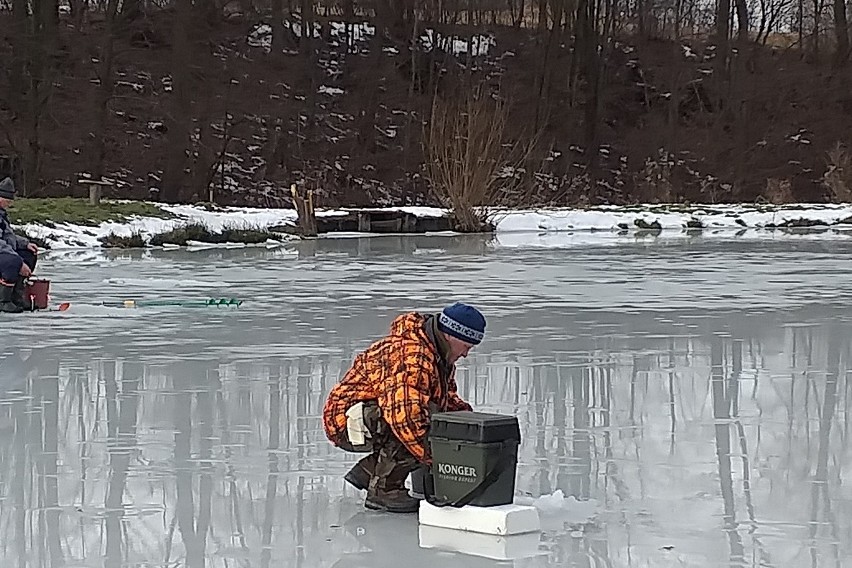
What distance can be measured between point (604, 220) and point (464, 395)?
2579 centimetres

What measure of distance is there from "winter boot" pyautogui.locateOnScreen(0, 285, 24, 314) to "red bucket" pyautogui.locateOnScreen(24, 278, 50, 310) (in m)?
0.12

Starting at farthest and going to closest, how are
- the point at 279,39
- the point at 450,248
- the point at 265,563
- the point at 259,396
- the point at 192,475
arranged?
the point at 279,39, the point at 450,248, the point at 259,396, the point at 192,475, the point at 265,563

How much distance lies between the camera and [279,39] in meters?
50.6

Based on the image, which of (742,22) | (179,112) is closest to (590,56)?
(742,22)

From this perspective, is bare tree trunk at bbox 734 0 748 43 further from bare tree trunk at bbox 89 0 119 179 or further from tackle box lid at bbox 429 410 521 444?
tackle box lid at bbox 429 410 521 444

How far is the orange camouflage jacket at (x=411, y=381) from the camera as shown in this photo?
5328mm

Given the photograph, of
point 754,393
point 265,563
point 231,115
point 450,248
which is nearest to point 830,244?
point 450,248

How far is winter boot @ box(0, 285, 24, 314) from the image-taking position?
12617 mm

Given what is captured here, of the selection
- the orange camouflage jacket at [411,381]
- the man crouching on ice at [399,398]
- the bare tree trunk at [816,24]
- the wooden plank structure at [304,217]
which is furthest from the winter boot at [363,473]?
the bare tree trunk at [816,24]

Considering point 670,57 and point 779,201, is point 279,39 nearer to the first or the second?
point 670,57

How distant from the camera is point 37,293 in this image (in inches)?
505

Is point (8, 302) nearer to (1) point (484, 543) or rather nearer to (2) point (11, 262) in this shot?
(2) point (11, 262)

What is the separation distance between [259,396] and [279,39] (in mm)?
43509

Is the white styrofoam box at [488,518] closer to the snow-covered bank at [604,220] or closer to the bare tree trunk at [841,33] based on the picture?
the snow-covered bank at [604,220]
